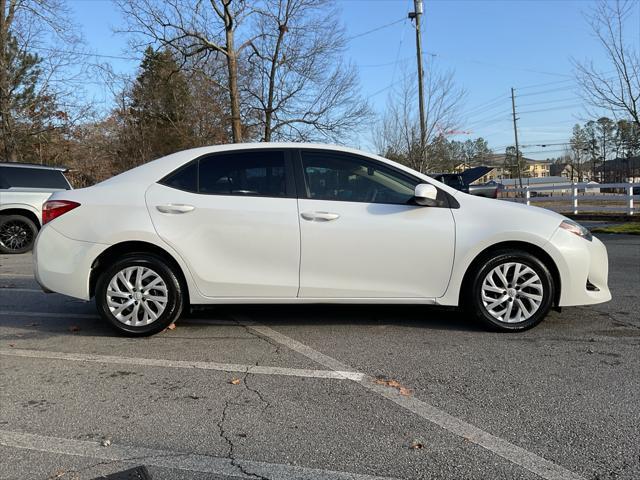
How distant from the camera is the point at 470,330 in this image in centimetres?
479

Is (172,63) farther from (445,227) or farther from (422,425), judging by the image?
(422,425)

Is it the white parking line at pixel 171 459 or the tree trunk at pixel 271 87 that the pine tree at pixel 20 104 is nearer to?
Answer: the tree trunk at pixel 271 87

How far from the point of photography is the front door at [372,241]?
4.55 metres

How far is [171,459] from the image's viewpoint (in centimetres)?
269

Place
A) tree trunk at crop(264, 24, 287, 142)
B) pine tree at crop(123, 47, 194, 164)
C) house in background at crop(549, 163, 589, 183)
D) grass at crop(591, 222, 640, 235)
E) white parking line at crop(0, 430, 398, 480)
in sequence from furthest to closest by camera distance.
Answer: house in background at crop(549, 163, 589, 183) < pine tree at crop(123, 47, 194, 164) < tree trunk at crop(264, 24, 287, 142) < grass at crop(591, 222, 640, 235) < white parking line at crop(0, 430, 398, 480)

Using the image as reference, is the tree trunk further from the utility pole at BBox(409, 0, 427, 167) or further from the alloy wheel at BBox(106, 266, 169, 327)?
the alloy wheel at BBox(106, 266, 169, 327)

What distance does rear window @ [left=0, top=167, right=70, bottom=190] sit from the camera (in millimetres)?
10922

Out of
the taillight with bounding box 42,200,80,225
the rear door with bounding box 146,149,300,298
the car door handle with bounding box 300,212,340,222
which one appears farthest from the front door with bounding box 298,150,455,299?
the taillight with bounding box 42,200,80,225

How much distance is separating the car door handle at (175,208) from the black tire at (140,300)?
1.39ft

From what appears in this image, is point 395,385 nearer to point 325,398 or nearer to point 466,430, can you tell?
point 325,398

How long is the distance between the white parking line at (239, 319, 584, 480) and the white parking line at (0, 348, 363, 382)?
135 millimetres

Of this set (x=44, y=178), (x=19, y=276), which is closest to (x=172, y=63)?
(x=44, y=178)

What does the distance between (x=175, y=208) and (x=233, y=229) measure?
0.54 metres

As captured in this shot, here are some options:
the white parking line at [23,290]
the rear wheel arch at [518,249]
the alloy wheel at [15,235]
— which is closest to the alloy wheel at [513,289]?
the rear wheel arch at [518,249]
